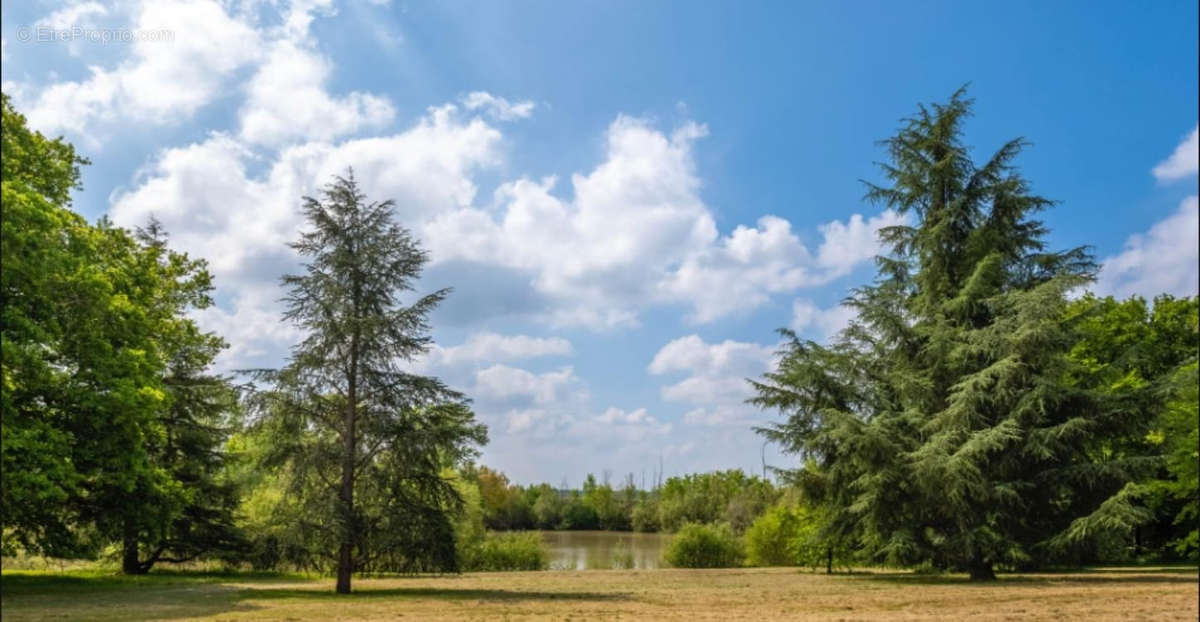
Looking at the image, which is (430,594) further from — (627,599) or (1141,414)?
(1141,414)

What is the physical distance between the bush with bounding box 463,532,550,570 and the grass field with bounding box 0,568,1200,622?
40.5 feet

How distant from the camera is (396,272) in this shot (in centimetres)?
2178

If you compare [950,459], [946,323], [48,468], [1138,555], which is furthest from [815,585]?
[1138,555]

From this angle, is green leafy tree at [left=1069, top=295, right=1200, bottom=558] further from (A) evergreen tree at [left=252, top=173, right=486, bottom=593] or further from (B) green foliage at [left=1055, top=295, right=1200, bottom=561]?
(A) evergreen tree at [left=252, top=173, right=486, bottom=593]

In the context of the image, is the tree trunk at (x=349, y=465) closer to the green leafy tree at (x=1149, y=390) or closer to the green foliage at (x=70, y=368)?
the green foliage at (x=70, y=368)

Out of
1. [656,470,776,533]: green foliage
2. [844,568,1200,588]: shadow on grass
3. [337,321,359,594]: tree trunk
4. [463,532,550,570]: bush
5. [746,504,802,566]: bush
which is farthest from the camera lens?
[656,470,776,533]: green foliage

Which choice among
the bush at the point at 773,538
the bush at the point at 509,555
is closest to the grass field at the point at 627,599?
the bush at the point at 773,538

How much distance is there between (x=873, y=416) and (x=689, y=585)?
7.97 meters

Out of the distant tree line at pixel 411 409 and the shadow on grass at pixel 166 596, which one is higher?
the distant tree line at pixel 411 409

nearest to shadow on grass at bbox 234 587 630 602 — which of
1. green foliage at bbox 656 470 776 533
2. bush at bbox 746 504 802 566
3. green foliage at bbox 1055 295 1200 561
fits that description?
green foliage at bbox 1055 295 1200 561

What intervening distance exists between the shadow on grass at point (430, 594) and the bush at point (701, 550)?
18847 millimetres

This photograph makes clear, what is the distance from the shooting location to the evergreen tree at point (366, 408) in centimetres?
2075

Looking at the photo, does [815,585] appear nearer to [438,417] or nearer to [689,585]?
[689,585]

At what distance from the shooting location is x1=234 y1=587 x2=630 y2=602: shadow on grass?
18234 mm
